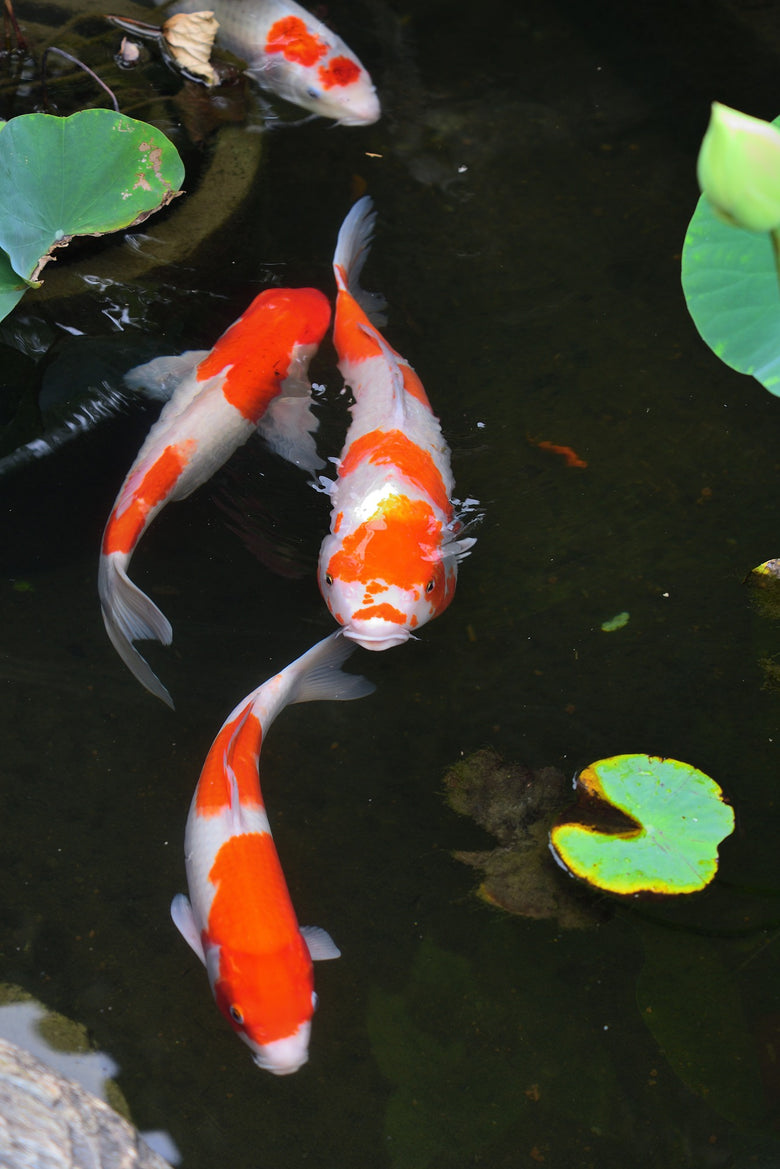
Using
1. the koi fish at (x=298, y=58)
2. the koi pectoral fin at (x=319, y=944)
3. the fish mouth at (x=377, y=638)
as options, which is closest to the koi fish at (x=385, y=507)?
the fish mouth at (x=377, y=638)

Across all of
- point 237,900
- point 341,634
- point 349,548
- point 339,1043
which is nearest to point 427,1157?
point 339,1043

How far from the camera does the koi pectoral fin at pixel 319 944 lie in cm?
202

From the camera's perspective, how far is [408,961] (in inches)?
82.9

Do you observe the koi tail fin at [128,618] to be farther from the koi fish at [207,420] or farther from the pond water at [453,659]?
the pond water at [453,659]

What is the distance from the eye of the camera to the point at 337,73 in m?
3.65

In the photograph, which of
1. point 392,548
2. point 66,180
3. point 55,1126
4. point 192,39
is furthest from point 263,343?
point 55,1126

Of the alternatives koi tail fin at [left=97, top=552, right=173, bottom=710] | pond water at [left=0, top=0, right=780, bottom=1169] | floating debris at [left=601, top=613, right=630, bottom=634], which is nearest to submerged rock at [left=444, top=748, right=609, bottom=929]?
pond water at [left=0, top=0, right=780, bottom=1169]

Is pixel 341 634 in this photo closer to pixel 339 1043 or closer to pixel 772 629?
pixel 339 1043

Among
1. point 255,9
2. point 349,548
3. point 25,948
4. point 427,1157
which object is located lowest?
point 427,1157

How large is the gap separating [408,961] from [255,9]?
11.6ft

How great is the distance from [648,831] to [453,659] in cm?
70

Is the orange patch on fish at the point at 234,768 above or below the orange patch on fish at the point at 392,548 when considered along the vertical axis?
below

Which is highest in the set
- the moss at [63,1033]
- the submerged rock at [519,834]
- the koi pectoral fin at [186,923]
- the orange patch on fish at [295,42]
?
the orange patch on fish at [295,42]

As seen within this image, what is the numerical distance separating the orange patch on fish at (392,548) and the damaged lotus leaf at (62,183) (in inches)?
43.0
